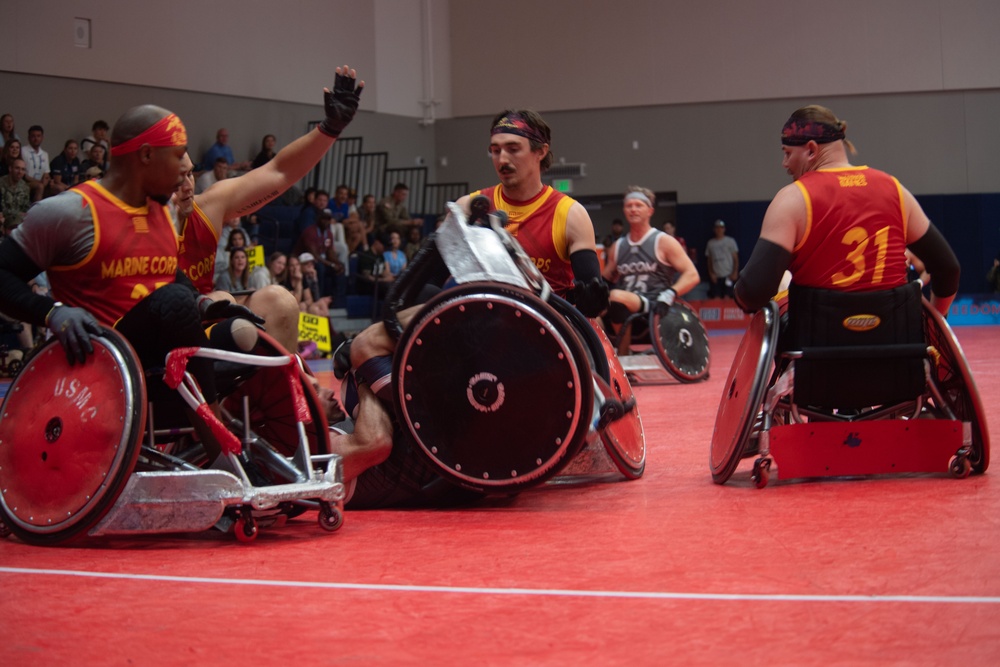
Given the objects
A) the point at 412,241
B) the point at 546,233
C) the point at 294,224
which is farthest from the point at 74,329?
the point at 412,241

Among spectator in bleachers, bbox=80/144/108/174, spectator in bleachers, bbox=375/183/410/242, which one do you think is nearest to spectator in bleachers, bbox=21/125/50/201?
spectator in bleachers, bbox=80/144/108/174

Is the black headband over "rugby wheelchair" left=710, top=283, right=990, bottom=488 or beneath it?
over

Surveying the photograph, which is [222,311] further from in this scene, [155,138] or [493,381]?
[493,381]

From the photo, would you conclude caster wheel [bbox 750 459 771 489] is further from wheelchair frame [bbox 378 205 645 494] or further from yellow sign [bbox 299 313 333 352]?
yellow sign [bbox 299 313 333 352]

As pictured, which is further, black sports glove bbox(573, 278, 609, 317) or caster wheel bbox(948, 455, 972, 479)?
black sports glove bbox(573, 278, 609, 317)

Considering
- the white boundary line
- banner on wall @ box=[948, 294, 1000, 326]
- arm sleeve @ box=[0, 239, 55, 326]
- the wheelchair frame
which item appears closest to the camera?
the white boundary line

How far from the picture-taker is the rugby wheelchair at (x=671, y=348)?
428 inches

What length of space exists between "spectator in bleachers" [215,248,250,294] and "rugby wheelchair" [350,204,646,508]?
10817mm

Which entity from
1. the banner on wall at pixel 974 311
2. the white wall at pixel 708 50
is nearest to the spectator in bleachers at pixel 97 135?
the white wall at pixel 708 50

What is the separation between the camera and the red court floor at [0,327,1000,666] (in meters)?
2.71

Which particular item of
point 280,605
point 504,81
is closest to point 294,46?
point 504,81

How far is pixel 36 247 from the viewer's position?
416 cm

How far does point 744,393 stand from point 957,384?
0.95 metres

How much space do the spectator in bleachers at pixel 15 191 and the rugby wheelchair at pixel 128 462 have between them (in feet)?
36.7
